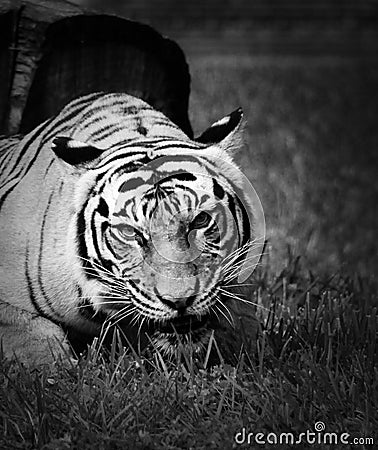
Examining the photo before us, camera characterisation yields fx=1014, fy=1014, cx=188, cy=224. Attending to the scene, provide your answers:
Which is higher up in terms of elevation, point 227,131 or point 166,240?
point 227,131

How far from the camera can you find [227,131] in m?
3.58

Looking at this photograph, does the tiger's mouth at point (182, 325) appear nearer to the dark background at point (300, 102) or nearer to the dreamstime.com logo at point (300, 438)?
the dreamstime.com logo at point (300, 438)

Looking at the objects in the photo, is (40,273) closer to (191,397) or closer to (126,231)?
(126,231)

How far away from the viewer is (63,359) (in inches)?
136

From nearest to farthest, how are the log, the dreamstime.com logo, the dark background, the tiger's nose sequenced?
1. the dreamstime.com logo
2. the tiger's nose
3. the log
4. the dark background

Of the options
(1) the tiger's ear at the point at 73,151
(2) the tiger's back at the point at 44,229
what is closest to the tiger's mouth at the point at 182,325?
(2) the tiger's back at the point at 44,229

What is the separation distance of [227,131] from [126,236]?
1.81 feet

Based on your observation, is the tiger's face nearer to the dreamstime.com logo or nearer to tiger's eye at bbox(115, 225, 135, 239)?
tiger's eye at bbox(115, 225, 135, 239)

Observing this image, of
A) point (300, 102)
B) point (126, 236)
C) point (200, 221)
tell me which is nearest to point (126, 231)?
point (126, 236)

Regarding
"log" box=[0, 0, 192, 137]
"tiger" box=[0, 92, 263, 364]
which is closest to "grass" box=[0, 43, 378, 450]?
"tiger" box=[0, 92, 263, 364]

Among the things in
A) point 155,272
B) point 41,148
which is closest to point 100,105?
point 41,148

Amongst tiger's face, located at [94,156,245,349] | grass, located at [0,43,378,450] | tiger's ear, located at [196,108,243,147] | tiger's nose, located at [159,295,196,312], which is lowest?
grass, located at [0,43,378,450]

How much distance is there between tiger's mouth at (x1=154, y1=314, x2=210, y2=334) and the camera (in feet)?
11.2

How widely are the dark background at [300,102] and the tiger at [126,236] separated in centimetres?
39
